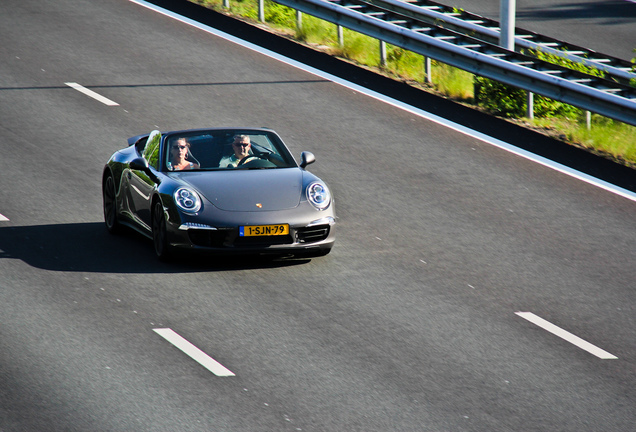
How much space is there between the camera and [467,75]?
20.5 m

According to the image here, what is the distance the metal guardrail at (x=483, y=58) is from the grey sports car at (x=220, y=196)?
5434 millimetres

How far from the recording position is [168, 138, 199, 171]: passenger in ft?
37.5

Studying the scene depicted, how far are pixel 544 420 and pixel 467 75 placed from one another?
13923 millimetres

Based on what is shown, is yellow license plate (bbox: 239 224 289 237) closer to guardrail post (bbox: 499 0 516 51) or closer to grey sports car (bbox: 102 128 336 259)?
grey sports car (bbox: 102 128 336 259)

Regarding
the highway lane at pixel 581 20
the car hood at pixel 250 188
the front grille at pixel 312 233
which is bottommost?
the highway lane at pixel 581 20

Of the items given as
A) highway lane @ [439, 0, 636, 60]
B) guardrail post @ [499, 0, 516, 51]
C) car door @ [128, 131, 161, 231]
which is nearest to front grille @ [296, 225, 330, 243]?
car door @ [128, 131, 161, 231]

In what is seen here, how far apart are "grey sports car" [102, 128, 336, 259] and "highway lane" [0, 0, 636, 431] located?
306 millimetres

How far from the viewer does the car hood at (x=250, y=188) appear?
1062cm

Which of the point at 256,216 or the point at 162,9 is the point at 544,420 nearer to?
the point at 256,216

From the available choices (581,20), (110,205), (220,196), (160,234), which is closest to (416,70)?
(581,20)

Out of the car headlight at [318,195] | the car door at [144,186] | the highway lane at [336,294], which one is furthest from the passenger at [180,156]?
the car headlight at [318,195]

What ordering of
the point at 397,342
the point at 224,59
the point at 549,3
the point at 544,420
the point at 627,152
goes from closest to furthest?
the point at 544,420 < the point at 397,342 < the point at 627,152 < the point at 224,59 < the point at 549,3

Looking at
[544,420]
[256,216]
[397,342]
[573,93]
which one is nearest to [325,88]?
[573,93]

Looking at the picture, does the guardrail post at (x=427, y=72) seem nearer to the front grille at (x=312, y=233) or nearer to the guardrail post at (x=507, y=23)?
the guardrail post at (x=507, y=23)
